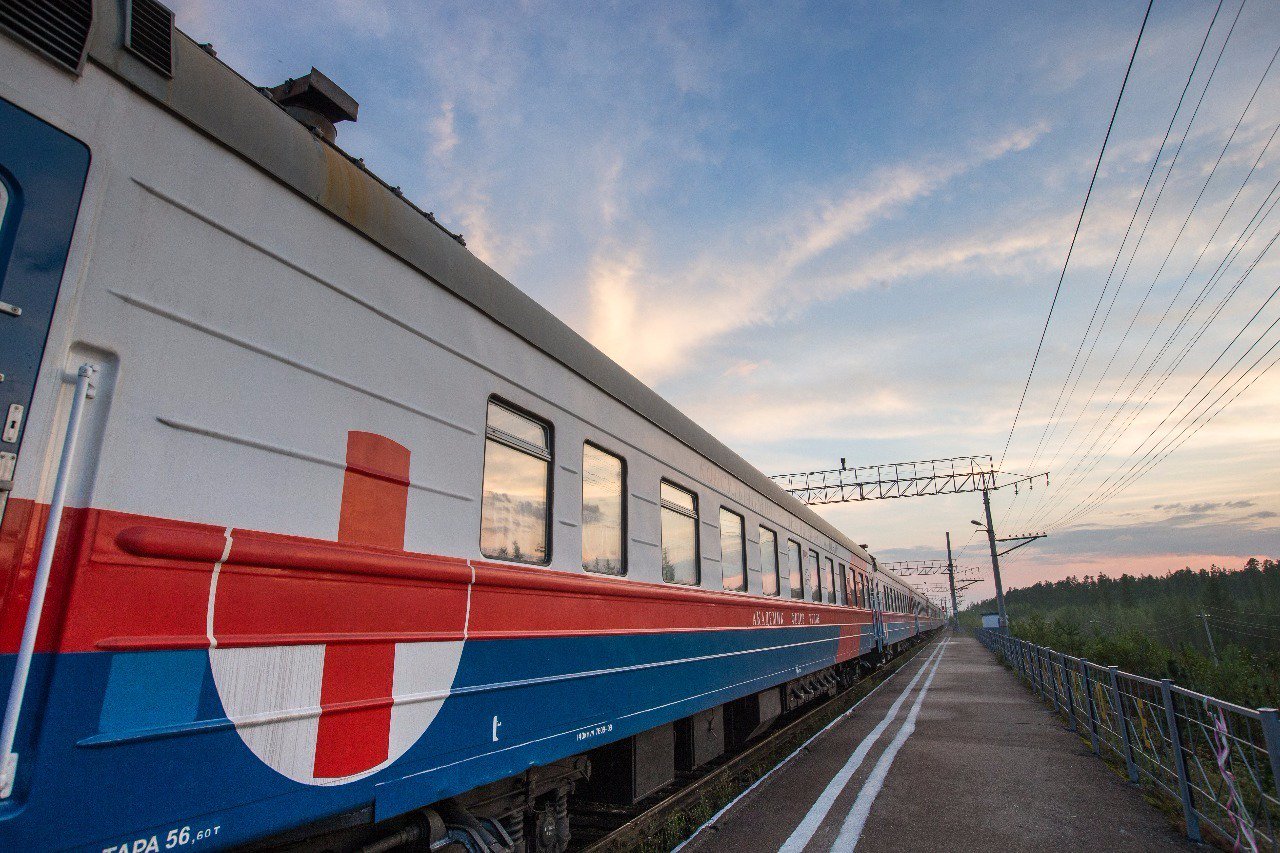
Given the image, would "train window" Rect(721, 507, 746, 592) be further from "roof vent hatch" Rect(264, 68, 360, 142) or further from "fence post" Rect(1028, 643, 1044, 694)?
"fence post" Rect(1028, 643, 1044, 694)

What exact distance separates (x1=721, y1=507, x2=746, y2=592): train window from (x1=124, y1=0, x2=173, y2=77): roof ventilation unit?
5395mm

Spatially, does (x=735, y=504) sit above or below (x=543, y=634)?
above

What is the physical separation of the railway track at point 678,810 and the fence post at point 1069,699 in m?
3.42

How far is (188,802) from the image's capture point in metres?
2.04

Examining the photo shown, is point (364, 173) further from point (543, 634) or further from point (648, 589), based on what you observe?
point (648, 589)

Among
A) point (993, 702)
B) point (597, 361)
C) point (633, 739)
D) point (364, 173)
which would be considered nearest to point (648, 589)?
point (633, 739)

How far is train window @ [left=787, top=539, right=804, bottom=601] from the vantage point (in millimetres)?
9086

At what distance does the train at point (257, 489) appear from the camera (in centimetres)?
184

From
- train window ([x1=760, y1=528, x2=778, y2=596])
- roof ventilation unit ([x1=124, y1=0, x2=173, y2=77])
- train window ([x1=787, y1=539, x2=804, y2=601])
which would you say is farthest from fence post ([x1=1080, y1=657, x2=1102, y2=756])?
roof ventilation unit ([x1=124, y1=0, x2=173, y2=77])

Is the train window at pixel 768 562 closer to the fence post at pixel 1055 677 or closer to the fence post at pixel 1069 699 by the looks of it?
the fence post at pixel 1069 699

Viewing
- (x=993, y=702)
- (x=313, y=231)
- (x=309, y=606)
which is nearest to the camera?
(x=309, y=606)

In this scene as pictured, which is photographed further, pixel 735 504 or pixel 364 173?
pixel 735 504

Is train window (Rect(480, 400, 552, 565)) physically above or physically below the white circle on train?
above

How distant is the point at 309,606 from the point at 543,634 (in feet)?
4.72
